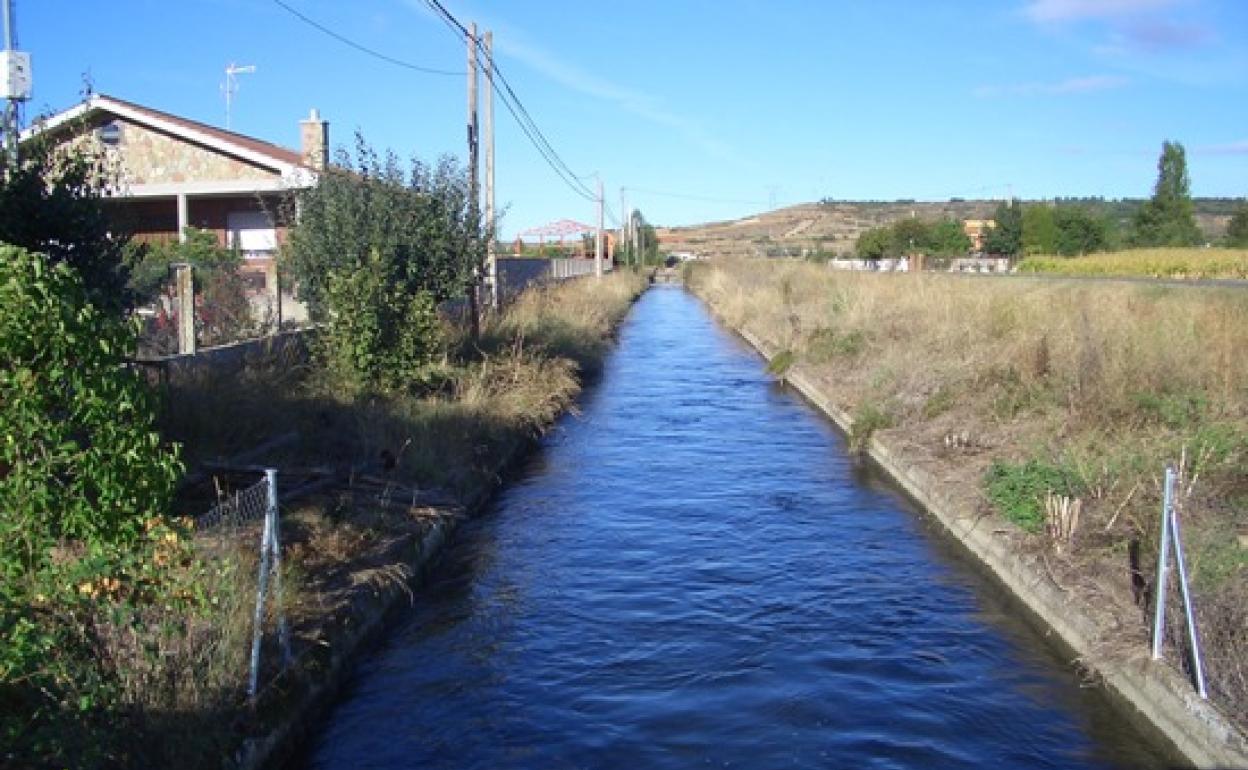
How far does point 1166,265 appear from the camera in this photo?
49969 mm

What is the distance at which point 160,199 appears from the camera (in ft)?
111

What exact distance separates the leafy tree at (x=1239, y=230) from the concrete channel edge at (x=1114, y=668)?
72.8m

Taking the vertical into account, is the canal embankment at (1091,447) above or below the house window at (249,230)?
below

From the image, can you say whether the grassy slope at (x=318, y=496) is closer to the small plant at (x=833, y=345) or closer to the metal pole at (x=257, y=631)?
the metal pole at (x=257, y=631)

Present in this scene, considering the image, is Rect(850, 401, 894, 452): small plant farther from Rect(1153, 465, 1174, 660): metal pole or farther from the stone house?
the stone house

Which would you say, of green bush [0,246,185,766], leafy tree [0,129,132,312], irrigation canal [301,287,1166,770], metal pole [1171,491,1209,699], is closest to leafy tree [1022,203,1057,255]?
irrigation canal [301,287,1166,770]

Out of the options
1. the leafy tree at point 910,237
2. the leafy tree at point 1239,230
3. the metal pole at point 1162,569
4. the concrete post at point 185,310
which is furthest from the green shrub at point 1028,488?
the leafy tree at point 910,237

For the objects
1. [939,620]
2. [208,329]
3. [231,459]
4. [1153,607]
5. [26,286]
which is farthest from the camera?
[208,329]

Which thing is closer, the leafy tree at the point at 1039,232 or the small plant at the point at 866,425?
the small plant at the point at 866,425

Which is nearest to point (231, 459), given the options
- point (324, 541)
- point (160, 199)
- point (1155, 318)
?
point (324, 541)

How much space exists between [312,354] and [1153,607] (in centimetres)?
1085

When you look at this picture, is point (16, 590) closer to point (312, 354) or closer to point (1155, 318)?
point (312, 354)

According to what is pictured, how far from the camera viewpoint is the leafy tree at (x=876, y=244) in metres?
91.1

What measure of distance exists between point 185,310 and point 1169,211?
89.3 meters
